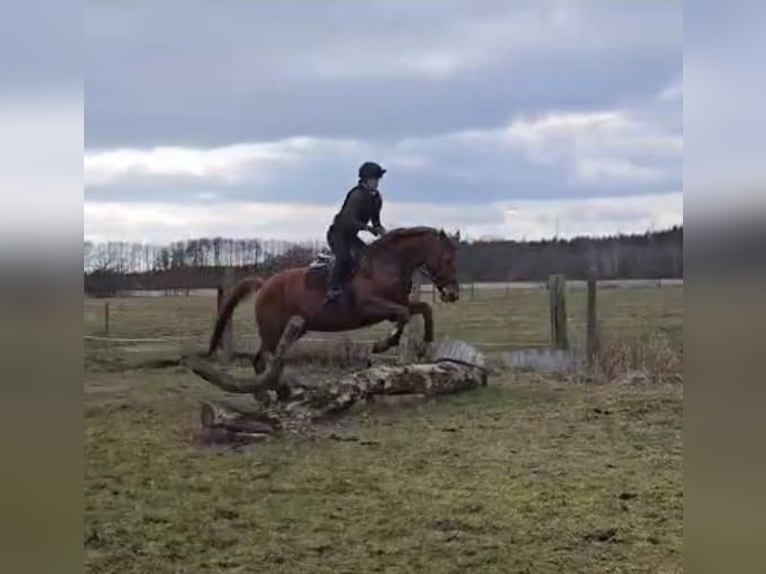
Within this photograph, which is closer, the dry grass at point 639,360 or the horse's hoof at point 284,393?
the dry grass at point 639,360

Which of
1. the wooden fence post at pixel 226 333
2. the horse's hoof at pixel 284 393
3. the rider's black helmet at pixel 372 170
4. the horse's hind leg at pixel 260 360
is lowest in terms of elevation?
the horse's hoof at pixel 284 393

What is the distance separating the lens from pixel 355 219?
9.71 feet

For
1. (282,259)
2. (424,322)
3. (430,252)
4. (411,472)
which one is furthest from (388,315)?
(411,472)

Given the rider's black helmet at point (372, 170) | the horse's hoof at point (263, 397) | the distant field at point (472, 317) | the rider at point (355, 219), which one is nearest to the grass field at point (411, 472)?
the distant field at point (472, 317)

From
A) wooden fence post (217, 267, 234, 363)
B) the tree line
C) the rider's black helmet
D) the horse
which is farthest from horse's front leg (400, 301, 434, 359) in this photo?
wooden fence post (217, 267, 234, 363)

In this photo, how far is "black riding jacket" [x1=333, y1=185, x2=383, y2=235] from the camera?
2938 mm

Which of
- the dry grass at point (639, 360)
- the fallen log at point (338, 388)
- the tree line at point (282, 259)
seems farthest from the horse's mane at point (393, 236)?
the dry grass at point (639, 360)

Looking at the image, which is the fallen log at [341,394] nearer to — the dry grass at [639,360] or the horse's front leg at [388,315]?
the horse's front leg at [388,315]

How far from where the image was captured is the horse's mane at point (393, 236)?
295 cm

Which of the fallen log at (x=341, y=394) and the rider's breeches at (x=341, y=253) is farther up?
the rider's breeches at (x=341, y=253)

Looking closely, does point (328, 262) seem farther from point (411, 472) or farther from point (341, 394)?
point (411, 472)

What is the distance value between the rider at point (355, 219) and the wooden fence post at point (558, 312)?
1.67 feet

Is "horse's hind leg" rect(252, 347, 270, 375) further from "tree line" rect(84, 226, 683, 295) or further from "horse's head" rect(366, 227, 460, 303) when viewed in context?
"horse's head" rect(366, 227, 460, 303)
